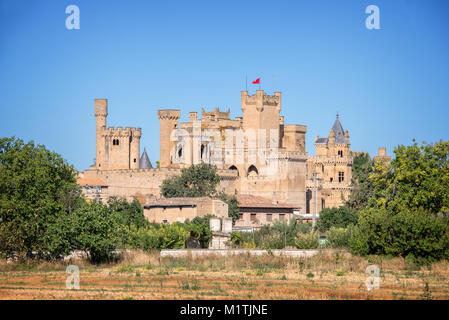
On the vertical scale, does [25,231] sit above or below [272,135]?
below

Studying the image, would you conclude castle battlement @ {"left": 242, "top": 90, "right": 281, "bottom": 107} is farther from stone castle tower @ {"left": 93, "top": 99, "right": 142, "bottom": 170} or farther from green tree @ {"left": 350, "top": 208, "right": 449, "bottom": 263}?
green tree @ {"left": 350, "top": 208, "right": 449, "bottom": 263}

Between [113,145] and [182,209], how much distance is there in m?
33.5

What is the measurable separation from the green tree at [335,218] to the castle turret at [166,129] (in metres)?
29.6

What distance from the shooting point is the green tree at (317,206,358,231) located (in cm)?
6456

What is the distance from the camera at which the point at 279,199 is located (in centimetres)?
8406

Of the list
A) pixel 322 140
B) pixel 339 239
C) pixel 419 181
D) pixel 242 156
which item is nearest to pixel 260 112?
pixel 242 156

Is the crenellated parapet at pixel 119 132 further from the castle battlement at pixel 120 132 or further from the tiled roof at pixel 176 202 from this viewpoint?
the tiled roof at pixel 176 202

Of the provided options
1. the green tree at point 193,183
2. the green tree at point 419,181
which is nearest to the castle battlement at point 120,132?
the green tree at point 193,183

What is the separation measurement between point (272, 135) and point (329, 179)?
783 centimetres

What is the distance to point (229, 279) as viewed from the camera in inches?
1196

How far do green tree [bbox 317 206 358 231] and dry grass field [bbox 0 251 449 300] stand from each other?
2774cm

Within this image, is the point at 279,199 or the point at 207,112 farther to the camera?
the point at 207,112
